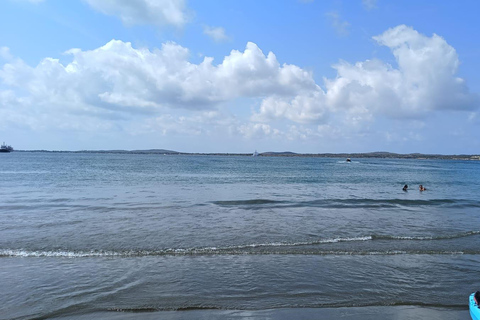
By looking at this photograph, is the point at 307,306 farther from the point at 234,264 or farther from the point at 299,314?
the point at 234,264

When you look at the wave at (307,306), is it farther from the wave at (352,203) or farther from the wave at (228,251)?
the wave at (352,203)

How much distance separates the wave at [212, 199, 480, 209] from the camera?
1109 inches

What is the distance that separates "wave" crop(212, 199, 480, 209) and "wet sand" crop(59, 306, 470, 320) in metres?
18.4

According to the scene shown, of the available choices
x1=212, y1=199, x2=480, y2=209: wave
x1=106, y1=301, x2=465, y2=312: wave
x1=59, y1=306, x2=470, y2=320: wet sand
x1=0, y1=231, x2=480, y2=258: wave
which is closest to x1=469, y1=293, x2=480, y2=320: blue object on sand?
x1=59, y1=306, x2=470, y2=320: wet sand

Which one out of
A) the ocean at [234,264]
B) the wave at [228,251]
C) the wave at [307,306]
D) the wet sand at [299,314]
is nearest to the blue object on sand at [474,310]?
the wet sand at [299,314]

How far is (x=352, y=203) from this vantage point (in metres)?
29.9

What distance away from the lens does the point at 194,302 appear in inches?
356

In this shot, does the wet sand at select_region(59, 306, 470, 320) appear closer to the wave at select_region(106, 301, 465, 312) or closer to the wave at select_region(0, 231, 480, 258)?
the wave at select_region(106, 301, 465, 312)

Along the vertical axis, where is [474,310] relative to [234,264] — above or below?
above

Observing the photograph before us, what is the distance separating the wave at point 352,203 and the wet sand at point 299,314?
60.4ft

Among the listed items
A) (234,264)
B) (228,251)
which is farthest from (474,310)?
(228,251)

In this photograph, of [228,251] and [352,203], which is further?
[352,203]

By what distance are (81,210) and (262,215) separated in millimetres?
13786

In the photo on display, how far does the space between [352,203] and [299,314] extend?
921 inches
